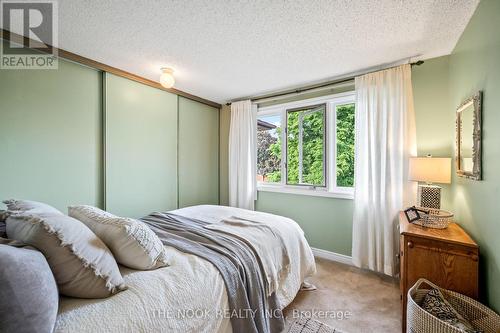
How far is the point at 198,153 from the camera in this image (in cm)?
369

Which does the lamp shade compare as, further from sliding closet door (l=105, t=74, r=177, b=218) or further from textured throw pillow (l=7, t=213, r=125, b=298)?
sliding closet door (l=105, t=74, r=177, b=218)

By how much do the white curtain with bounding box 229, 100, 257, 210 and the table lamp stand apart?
217 centimetres

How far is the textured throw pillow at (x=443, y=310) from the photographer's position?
1.20 metres

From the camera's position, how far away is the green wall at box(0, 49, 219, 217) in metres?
1.98

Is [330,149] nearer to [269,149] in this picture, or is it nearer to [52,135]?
[269,149]

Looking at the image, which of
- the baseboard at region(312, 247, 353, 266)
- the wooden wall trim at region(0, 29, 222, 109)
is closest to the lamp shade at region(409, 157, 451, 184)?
the baseboard at region(312, 247, 353, 266)

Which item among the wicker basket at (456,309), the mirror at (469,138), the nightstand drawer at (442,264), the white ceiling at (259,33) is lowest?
the wicker basket at (456,309)

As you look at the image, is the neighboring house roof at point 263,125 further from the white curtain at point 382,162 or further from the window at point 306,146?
the white curtain at point 382,162

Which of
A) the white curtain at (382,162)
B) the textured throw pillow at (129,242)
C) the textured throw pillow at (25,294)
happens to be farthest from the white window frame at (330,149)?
the textured throw pillow at (25,294)

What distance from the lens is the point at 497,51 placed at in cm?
126

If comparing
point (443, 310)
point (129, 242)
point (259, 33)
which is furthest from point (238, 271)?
point (259, 33)

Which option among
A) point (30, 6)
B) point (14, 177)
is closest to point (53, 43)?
point (30, 6)

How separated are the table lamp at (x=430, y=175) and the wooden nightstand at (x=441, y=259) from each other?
334 mm

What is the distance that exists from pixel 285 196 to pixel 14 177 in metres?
3.05
